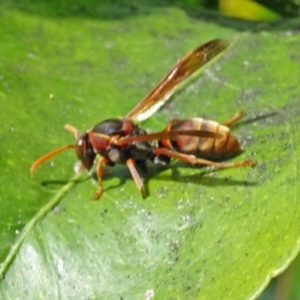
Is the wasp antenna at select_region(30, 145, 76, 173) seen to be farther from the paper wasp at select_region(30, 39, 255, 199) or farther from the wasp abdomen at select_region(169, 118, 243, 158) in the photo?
the wasp abdomen at select_region(169, 118, 243, 158)

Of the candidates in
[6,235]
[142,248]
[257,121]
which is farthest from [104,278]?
[257,121]

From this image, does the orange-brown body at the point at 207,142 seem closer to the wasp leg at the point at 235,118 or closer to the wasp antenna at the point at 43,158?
the wasp leg at the point at 235,118

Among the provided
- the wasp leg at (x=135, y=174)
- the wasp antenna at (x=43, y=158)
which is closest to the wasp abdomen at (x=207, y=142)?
the wasp leg at (x=135, y=174)

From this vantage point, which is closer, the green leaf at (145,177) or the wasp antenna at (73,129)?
the green leaf at (145,177)

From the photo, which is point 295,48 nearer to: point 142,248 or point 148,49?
point 148,49

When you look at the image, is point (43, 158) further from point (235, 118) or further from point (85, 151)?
point (235, 118)

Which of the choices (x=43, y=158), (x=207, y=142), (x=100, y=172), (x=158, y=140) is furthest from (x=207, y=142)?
(x=43, y=158)

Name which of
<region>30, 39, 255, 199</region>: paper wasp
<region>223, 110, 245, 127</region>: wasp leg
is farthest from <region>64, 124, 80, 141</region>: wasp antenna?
<region>223, 110, 245, 127</region>: wasp leg
